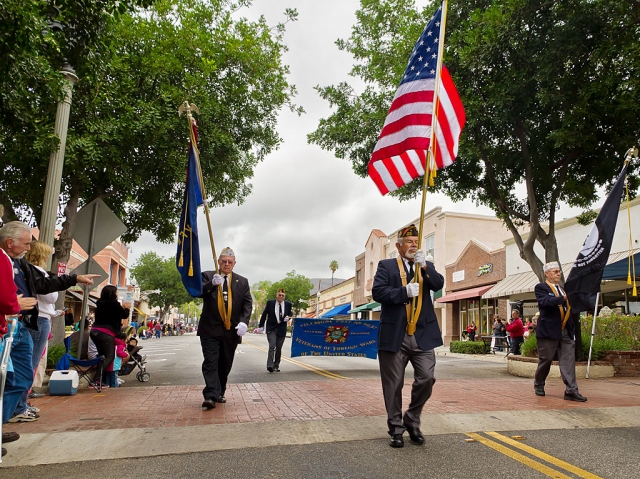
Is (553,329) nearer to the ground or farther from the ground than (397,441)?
farther from the ground

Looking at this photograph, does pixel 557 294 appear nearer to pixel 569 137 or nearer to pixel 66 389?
pixel 569 137

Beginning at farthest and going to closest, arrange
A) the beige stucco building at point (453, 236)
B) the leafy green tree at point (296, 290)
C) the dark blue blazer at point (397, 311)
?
1. the leafy green tree at point (296, 290)
2. the beige stucco building at point (453, 236)
3. the dark blue blazer at point (397, 311)

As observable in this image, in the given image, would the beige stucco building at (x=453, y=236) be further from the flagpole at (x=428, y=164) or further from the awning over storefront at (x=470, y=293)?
the flagpole at (x=428, y=164)

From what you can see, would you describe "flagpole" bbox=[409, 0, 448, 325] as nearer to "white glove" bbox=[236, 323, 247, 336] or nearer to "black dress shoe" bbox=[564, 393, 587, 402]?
"white glove" bbox=[236, 323, 247, 336]

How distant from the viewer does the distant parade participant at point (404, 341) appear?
4527mm

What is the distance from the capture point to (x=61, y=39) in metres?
7.57

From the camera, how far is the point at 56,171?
791 centimetres

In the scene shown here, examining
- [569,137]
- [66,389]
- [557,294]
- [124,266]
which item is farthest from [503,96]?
[124,266]

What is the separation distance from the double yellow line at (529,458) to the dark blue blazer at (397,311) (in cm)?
93

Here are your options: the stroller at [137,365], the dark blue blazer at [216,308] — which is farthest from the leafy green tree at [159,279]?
the dark blue blazer at [216,308]

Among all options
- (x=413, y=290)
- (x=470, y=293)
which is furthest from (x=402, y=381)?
(x=470, y=293)

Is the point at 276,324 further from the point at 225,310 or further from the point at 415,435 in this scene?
the point at 415,435

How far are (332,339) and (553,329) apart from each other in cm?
574

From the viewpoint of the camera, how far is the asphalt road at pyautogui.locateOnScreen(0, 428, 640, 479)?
363 cm
